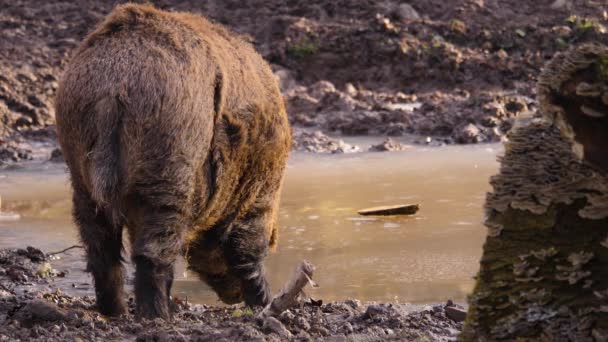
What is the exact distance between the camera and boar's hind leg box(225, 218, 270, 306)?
220 inches

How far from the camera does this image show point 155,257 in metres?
4.59

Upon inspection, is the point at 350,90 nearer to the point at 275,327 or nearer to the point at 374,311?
the point at 374,311

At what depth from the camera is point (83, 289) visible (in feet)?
19.6

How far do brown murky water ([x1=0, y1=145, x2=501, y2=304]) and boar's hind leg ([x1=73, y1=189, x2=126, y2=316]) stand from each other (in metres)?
0.87

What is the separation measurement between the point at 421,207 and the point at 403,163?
2.26m

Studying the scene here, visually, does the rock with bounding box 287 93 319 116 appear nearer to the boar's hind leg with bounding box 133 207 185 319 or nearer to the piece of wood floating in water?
the piece of wood floating in water

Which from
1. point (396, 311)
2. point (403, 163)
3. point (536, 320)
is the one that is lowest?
point (403, 163)

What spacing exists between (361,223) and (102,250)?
3134 millimetres

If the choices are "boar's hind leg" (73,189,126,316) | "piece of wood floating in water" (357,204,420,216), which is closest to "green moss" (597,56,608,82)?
"boar's hind leg" (73,189,126,316)

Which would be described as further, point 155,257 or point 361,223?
point 361,223

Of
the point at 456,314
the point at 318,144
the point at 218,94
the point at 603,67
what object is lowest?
the point at 318,144

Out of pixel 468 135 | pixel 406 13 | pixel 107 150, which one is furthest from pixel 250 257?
pixel 406 13

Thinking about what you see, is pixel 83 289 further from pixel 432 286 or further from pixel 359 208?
pixel 359 208

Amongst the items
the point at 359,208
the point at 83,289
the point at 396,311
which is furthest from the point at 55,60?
the point at 396,311
